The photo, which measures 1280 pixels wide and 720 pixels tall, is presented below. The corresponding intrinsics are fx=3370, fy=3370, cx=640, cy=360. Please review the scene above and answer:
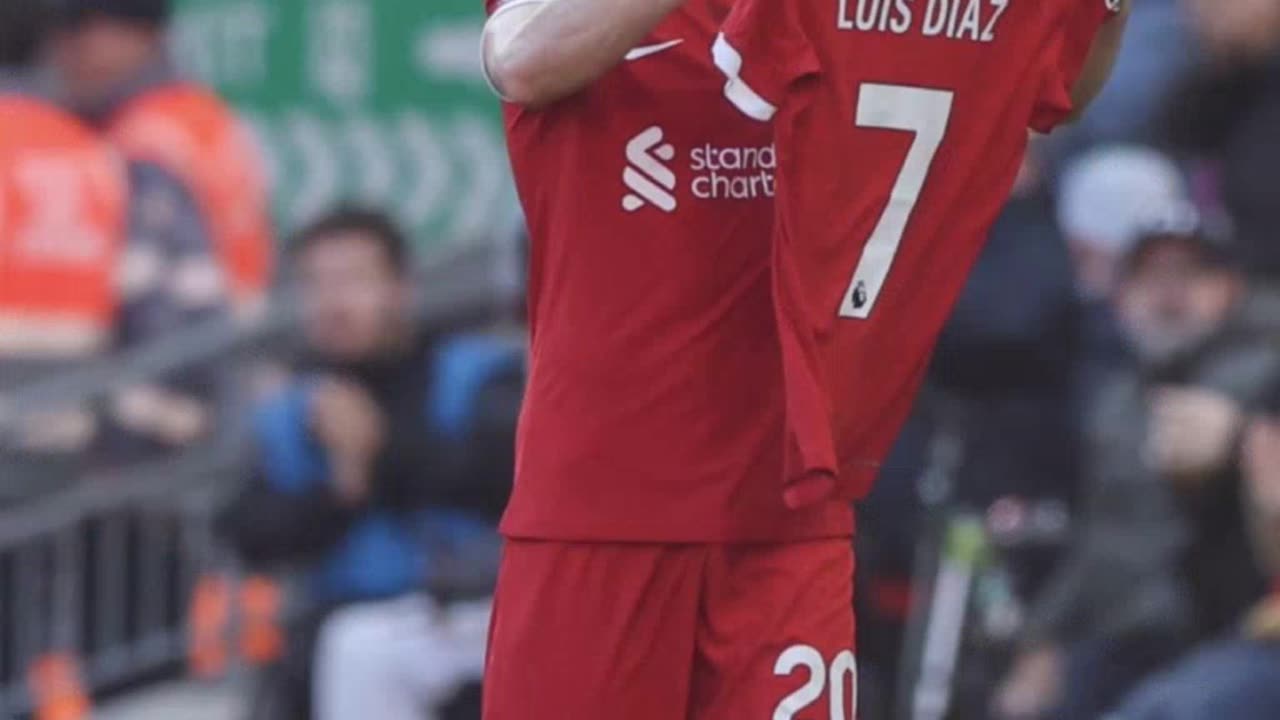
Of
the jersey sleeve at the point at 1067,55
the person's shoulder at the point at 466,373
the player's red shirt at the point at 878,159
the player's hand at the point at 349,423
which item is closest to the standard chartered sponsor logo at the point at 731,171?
the player's red shirt at the point at 878,159

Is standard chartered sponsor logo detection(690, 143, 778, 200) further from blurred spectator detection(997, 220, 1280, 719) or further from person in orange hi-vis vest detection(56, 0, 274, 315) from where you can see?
person in orange hi-vis vest detection(56, 0, 274, 315)

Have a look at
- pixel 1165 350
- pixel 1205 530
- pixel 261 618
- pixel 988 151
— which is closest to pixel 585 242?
pixel 988 151

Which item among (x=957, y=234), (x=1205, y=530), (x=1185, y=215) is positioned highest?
(x=957, y=234)

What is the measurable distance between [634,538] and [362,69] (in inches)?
258

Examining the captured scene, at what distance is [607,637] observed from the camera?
15.8 ft

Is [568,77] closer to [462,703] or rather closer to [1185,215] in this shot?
[462,703]

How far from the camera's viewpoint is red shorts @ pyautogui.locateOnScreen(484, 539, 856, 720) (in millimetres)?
4805

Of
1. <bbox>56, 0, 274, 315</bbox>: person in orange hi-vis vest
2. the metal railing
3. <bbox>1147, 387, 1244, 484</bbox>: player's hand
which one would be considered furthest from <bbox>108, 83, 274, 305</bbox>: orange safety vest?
<bbox>1147, 387, 1244, 484</bbox>: player's hand

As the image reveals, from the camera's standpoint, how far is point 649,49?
4.78m

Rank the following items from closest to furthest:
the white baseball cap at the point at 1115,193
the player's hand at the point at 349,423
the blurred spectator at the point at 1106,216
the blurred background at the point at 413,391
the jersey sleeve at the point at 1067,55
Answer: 1. the jersey sleeve at the point at 1067,55
2. the blurred background at the point at 413,391
3. the player's hand at the point at 349,423
4. the blurred spectator at the point at 1106,216
5. the white baseball cap at the point at 1115,193

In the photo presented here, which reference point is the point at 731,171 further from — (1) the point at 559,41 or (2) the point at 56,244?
(2) the point at 56,244

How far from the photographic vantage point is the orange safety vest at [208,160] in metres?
10.3

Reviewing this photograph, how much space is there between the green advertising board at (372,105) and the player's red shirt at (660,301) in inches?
248

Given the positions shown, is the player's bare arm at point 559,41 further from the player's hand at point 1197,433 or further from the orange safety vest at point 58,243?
the orange safety vest at point 58,243
